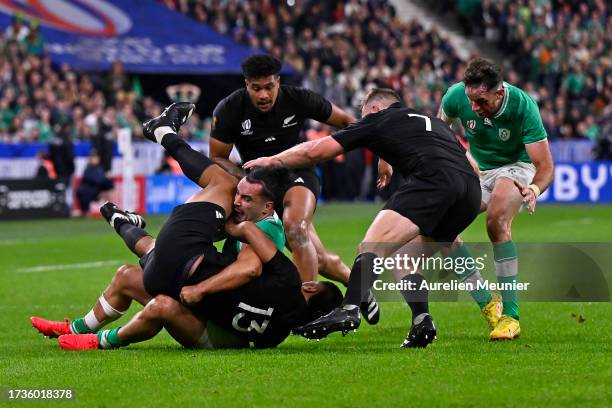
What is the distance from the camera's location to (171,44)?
1416 inches

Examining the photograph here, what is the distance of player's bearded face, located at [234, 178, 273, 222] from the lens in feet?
30.0

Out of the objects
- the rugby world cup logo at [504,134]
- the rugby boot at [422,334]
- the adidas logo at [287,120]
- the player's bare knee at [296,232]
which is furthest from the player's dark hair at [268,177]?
the adidas logo at [287,120]

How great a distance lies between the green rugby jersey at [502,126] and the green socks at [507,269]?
0.83m

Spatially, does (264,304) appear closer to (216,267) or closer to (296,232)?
(216,267)

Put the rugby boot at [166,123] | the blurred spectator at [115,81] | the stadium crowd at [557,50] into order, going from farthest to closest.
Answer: the stadium crowd at [557,50] < the blurred spectator at [115,81] < the rugby boot at [166,123]

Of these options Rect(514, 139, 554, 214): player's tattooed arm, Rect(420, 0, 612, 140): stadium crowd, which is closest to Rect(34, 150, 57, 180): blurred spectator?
Rect(420, 0, 612, 140): stadium crowd

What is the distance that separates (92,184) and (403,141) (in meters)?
18.5

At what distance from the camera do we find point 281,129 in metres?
11.6

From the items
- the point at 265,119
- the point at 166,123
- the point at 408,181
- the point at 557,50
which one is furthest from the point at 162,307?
the point at 557,50

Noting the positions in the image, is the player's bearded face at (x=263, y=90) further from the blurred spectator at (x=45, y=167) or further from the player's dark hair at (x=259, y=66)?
the blurred spectator at (x=45, y=167)

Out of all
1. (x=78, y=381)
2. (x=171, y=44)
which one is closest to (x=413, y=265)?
(x=78, y=381)

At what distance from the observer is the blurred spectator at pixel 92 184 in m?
26.8

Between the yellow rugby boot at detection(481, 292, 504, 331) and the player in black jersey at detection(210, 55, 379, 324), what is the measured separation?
4.95 feet

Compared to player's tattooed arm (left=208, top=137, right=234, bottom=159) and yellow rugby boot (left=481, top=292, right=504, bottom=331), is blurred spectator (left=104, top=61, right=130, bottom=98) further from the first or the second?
yellow rugby boot (left=481, top=292, right=504, bottom=331)
